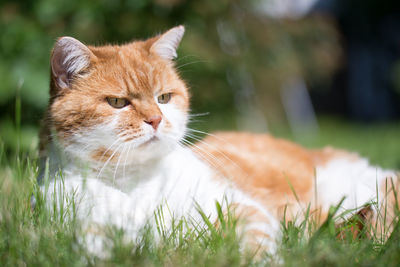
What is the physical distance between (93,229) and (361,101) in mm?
10610

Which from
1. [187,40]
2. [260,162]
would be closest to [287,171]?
[260,162]

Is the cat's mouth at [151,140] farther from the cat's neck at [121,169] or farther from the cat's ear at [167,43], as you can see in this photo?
the cat's ear at [167,43]

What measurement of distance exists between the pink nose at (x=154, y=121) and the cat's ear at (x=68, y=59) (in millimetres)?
411

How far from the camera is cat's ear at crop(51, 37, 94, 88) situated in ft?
5.45

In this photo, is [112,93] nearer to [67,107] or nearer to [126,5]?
[67,107]

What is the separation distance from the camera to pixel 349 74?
10805mm

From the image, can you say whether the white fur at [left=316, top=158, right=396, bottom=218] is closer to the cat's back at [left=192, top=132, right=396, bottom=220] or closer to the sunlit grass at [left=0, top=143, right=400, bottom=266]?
the cat's back at [left=192, top=132, right=396, bottom=220]

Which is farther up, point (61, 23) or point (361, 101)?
point (61, 23)

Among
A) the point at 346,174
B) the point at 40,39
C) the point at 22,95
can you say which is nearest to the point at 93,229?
the point at 346,174

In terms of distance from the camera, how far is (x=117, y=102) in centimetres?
172

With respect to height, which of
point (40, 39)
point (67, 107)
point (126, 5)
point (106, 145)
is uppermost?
point (126, 5)

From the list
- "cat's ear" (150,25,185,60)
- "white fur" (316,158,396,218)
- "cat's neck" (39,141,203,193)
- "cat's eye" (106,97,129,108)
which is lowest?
"white fur" (316,158,396,218)

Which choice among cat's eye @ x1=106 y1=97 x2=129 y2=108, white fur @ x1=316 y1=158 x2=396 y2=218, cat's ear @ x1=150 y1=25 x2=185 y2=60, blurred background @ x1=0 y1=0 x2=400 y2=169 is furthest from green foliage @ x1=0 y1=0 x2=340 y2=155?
white fur @ x1=316 y1=158 x2=396 y2=218

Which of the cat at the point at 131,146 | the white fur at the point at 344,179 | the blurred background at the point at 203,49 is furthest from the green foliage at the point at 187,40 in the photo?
the white fur at the point at 344,179
